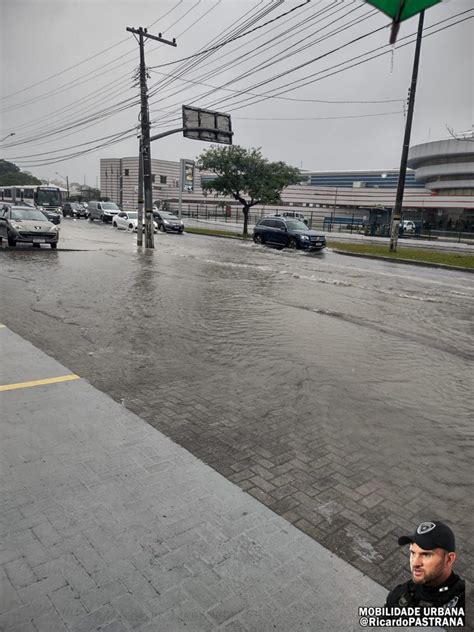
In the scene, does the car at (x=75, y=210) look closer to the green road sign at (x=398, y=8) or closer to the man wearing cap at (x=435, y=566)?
the green road sign at (x=398, y=8)

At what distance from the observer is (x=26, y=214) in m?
18.6

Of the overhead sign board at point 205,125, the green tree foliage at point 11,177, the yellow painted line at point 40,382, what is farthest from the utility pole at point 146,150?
the green tree foliage at point 11,177

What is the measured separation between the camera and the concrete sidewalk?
220cm

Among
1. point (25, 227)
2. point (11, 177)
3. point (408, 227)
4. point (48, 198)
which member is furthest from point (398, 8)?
point (11, 177)

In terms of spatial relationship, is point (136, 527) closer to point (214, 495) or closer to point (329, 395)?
point (214, 495)

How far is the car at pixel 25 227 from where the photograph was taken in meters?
17.9

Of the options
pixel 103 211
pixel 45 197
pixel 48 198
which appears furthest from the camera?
pixel 48 198

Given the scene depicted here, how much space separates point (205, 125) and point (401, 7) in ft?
69.6

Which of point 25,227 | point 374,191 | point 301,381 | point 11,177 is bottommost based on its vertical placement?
point 301,381

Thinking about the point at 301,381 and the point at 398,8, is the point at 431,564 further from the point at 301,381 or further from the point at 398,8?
the point at 301,381

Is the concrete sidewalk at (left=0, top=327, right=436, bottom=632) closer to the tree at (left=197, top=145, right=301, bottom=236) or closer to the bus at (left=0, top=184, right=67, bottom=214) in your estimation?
the tree at (left=197, top=145, right=301, bottom=236)

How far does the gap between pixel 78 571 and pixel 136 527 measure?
43cm

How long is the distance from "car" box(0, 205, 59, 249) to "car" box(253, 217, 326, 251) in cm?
1256

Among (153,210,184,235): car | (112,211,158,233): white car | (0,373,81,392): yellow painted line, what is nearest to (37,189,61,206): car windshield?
(112,211,158,233): white car
